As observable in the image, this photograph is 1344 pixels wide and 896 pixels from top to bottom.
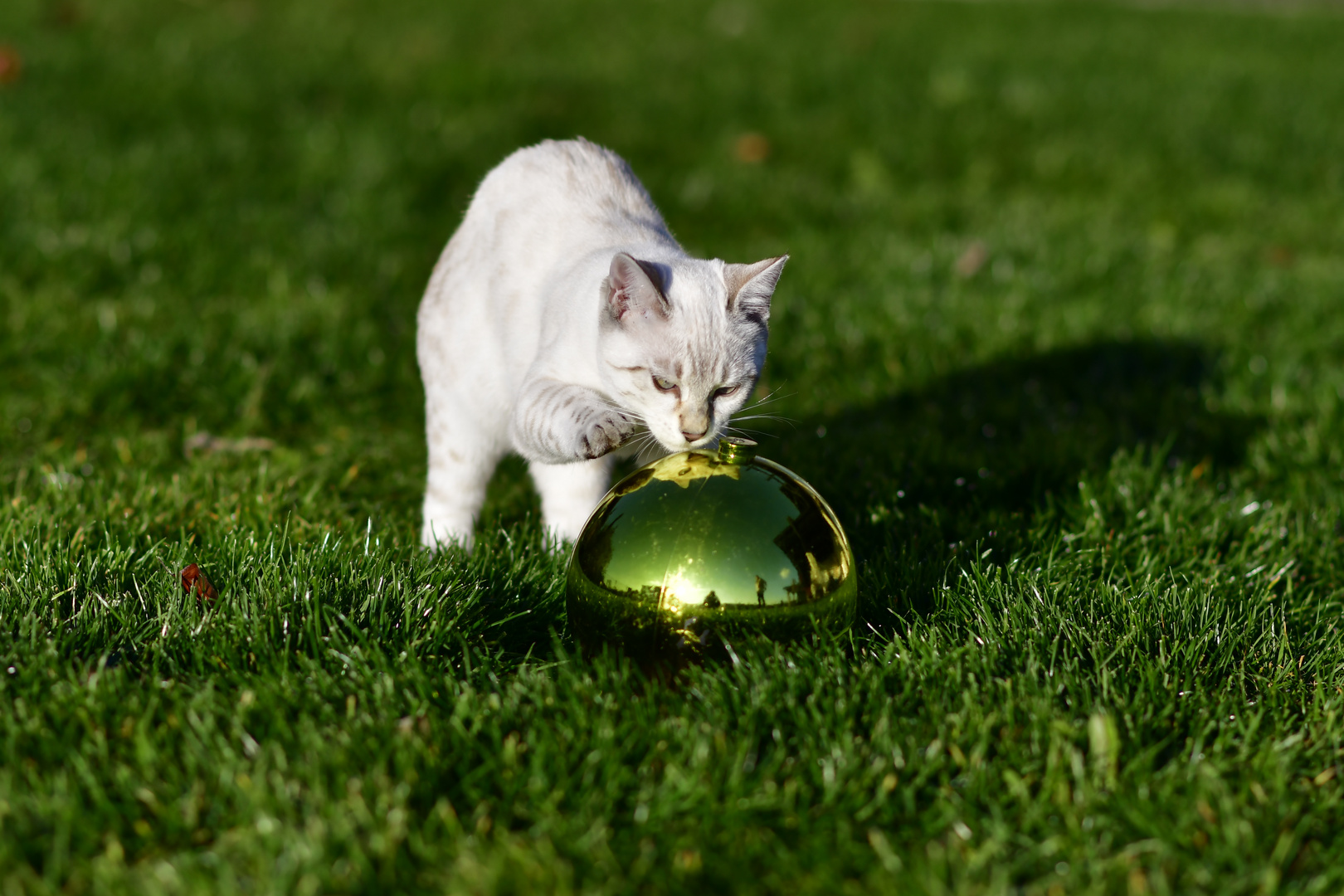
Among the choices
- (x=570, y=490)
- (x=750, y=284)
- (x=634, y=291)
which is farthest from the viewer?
(x=570, y=490)

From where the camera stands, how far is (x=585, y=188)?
3283 mm

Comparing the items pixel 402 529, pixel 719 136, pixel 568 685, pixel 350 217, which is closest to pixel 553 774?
pixel 568 685

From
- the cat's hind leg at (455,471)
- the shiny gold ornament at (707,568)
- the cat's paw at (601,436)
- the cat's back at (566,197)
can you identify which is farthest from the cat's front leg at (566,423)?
the cat's back at (566,197)

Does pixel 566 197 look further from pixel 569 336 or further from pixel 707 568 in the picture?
pixel 707 568

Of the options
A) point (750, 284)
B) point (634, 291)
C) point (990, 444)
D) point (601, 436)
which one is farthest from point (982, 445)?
point (601, 436)

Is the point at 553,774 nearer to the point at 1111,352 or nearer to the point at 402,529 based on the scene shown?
the point at 402,529

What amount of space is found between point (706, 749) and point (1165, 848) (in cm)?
85

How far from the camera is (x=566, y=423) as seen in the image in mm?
2543

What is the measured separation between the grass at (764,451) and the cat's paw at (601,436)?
1.63 feet

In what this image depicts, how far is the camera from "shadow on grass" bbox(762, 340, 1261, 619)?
3.19 m

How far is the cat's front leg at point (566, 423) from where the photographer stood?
2.50 meters

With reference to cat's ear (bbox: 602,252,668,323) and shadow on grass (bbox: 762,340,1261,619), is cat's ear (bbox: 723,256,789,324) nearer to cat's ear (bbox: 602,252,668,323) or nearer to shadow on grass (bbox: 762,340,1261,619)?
cat's ear (bbox: 602,252,668,323)

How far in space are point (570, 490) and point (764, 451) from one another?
101 centimetres

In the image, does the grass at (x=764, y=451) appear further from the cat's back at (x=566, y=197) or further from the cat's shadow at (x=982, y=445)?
the cat's back at (x=566, y=197)
